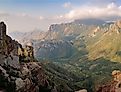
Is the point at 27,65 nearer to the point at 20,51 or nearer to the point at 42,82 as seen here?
the point at 42,82

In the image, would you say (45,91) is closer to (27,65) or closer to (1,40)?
(27,65)

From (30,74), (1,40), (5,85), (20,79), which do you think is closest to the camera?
(5,85)

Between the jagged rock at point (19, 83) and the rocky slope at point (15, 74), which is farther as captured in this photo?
the jagged rock at point (19, 83)

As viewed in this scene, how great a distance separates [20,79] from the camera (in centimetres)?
11250

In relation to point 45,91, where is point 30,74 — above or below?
above

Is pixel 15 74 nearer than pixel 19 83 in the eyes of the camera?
No

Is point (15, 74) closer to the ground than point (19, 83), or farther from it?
farther from it

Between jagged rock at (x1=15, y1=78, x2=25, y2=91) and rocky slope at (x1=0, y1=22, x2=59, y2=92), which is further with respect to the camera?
jagged rock at (x1=15, y1=78, x2=25, y2=91)

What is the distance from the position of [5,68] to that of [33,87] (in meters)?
12.7

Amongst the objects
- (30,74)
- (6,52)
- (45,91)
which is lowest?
(45,91)

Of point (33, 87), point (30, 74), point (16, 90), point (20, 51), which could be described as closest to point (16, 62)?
point (30, 74)

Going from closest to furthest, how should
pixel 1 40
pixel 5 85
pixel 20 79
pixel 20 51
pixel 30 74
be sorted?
pixel 5 85, pixel 20 79, pixel 30 74, pixel 1 40, pixel 20 51

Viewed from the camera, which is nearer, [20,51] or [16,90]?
[16,90]

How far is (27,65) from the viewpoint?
13600cm
